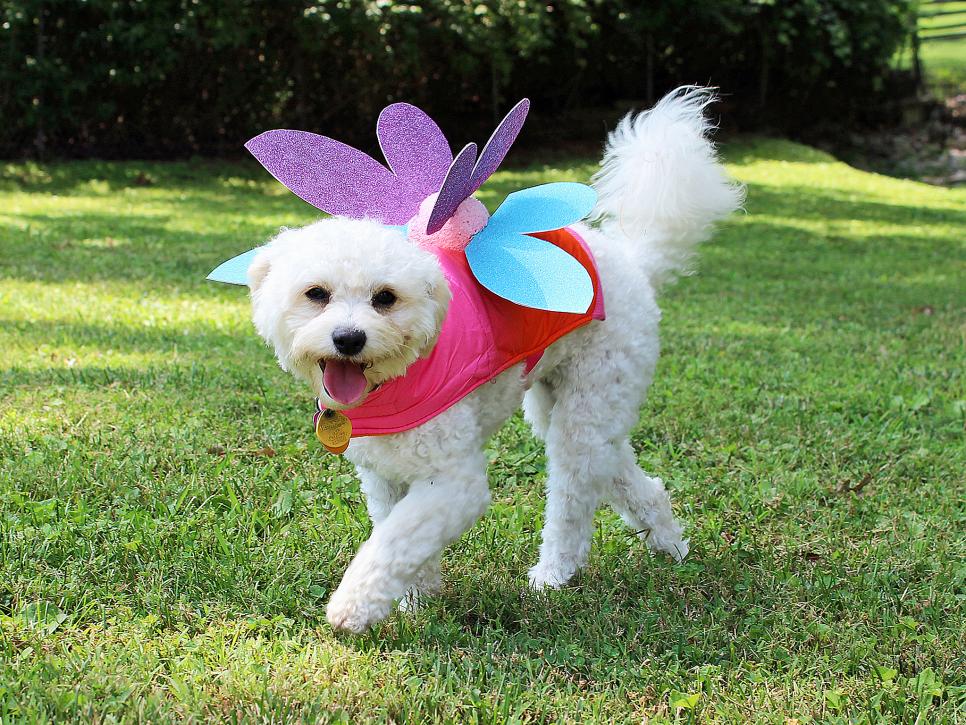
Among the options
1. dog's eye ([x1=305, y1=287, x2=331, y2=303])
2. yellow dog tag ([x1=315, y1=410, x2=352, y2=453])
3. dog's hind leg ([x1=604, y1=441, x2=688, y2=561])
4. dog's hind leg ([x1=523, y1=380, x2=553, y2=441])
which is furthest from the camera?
dog's hind leg ([x1=523, y1=380, x2=553, y2=441])

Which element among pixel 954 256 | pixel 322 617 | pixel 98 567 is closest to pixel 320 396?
pixel 322 617

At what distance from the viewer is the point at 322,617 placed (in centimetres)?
316

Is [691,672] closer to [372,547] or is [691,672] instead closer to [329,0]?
[372,547]

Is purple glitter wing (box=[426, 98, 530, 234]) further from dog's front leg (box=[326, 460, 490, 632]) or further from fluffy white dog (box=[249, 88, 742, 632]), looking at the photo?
dog's front leg (box=[326, 460, 490, 632])

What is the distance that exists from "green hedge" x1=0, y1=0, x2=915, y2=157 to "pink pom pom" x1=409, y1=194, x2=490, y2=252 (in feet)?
42.1

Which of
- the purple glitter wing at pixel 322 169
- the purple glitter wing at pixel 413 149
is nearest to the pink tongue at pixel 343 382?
the purple glitter wing at pixel 322 169

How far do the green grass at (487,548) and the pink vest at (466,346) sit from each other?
0.65 meters

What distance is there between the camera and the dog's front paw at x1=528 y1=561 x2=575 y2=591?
3.48m

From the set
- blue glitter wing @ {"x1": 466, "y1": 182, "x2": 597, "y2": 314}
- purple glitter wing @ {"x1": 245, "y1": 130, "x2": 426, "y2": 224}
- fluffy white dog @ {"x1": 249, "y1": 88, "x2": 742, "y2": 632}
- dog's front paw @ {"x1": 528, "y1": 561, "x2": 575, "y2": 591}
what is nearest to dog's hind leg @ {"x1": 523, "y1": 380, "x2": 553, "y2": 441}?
fluffy white dog @ {"x1": 249, "y1": 88, "x2": 742, "y2": 632}

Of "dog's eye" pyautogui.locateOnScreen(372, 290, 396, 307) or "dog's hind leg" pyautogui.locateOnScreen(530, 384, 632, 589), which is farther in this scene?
"dog's hind leg" pyautogui.locateOnScreen(530, 384, 632, 589)

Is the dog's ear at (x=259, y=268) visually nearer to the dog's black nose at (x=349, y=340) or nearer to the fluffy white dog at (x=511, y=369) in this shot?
the fluffy white dog at (x=511, y=369)

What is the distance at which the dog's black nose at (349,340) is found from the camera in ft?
8.98

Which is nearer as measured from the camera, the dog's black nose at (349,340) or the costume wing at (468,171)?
the dog's black nose at (349,340)

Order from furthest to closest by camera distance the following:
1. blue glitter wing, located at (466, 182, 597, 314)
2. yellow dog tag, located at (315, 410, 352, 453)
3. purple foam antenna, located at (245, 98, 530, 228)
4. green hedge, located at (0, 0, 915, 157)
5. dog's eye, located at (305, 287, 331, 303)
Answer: green hedge, located at (0, 0, 915, 157) → purple foam antenna, located at (245, 98, 530, 228) → blue glitter wing, located at (466, 182, 597, 314) → yellow dog tag, located at (315, 410, 352, 453) → dog's eye, located at (305, 287, 331, 303)
